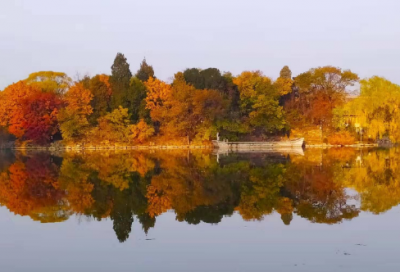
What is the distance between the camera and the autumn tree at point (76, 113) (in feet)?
169

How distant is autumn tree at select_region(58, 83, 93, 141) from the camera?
5144cm

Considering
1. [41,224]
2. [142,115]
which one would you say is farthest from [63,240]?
[142,115]

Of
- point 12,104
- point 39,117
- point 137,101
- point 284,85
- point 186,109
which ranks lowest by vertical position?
point 39,117

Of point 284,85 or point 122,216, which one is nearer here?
point 122,216

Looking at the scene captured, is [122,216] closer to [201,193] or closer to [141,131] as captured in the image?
[201,193]

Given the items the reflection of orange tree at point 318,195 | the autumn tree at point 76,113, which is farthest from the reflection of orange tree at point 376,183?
the autumn tree at point 76,113

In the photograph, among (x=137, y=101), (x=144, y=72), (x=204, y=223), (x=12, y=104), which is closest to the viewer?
(x=204, y=223)

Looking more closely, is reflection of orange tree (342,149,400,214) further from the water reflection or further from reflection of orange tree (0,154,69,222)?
reflection of orange tree (0,154,69,222)

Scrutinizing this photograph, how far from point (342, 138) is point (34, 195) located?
38858 millimetres

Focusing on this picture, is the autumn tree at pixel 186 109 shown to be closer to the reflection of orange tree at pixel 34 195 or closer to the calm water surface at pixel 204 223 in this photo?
the reflection of orange tree at pixel 34 195

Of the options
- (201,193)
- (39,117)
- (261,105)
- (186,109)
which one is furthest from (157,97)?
(201,193)

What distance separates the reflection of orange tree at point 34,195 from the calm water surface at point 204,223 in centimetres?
5

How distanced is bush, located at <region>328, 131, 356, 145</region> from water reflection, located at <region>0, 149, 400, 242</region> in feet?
80.6

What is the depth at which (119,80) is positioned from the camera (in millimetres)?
55781
